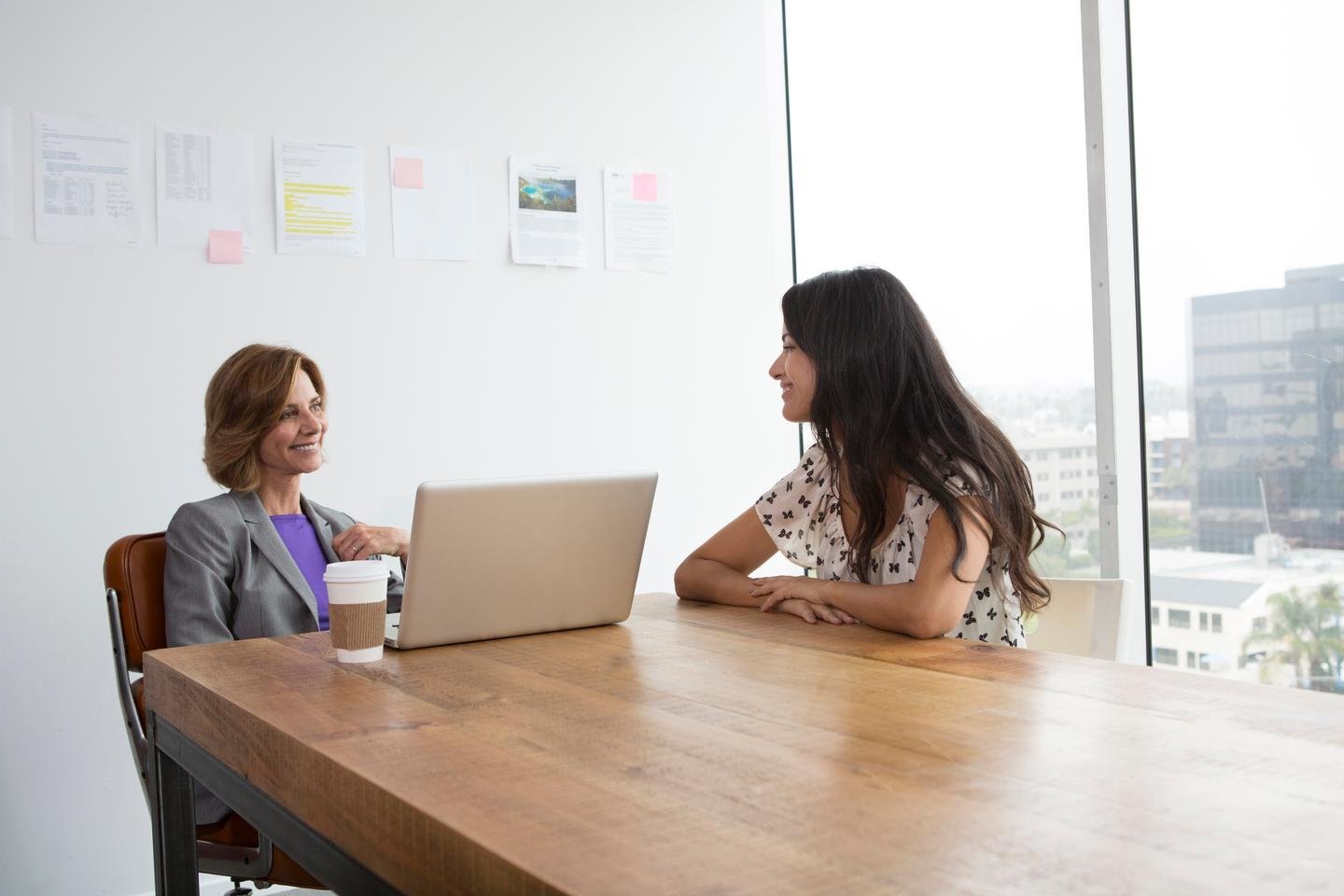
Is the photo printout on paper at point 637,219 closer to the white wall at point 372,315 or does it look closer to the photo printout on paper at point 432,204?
the white wall at point 372,315

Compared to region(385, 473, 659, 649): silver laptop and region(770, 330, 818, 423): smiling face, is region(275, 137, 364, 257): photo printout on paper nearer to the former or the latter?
region(770, 330, 818, 423): smiling face

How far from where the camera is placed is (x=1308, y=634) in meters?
2.39

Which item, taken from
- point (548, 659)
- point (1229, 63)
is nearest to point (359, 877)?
point (548, 659)

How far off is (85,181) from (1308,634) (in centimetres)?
289

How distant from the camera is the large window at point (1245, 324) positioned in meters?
2.34

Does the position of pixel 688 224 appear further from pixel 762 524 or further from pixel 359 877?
pixel 359 877

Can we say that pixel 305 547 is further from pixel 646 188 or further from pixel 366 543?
pixel 646 188

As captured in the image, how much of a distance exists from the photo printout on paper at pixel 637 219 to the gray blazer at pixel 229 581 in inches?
62.2

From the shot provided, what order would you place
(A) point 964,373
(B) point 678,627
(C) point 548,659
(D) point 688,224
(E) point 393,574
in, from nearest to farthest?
(C) point 548,659 → (B) point 678,627 → (E) point 393,574 → (A) point 964,373 → (D) point 688,224

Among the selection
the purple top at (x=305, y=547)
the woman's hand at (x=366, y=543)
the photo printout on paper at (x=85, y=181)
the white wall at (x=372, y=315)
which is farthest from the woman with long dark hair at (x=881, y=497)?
the photo printout on paper at (x=85, y=181)

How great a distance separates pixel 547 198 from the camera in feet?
11.0

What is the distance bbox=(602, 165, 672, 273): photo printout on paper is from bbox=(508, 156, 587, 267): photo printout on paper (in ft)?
0.33

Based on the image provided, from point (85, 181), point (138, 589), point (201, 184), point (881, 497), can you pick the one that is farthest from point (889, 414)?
point (85, 181)

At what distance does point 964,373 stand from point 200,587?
207 centimetres
